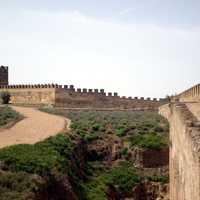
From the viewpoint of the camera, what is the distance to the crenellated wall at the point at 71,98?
178 ft

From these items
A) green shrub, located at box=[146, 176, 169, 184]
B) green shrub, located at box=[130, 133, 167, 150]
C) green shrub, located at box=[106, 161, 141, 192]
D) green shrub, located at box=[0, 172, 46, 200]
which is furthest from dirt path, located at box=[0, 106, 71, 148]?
green shrub, located at box=[0, 172, 46, 200]

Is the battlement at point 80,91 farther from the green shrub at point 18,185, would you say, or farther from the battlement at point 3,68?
the green shrub at point 18,185

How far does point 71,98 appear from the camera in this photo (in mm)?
54344

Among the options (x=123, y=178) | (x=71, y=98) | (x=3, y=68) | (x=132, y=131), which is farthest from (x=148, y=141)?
(x=3, y=68)

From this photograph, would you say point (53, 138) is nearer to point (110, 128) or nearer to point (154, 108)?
point (110, 128)

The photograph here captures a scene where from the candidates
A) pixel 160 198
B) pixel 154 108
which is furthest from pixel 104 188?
pixel 154 108

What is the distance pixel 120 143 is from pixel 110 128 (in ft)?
12.2

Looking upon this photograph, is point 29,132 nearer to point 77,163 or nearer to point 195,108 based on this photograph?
point 77,163

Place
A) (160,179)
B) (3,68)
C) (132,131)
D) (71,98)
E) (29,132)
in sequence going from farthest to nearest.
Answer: (3,68) < (71,98) < (132,131) < (29,132) < (160,179)

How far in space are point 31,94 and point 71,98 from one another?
5845 millimetres

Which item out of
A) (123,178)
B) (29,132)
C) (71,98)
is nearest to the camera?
(123,178)

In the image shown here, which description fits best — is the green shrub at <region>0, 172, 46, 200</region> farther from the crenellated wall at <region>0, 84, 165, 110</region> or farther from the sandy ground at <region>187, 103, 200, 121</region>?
the crenellated wall at <region>0, 84, 165, 110</region>

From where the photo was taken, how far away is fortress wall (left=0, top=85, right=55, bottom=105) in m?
54.7

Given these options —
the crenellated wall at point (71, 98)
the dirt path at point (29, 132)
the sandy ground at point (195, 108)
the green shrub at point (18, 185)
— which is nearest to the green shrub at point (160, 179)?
the sandy ground at point (195, 108)
